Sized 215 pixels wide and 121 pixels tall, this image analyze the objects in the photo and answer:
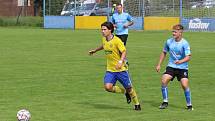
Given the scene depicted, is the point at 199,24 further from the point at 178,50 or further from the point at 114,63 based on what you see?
the point at 114,63

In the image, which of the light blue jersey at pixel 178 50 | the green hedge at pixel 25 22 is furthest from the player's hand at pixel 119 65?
the green hedge at pixel 25 22

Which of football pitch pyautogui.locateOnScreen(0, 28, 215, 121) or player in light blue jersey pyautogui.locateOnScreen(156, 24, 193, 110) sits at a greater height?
player in light blue jersey pyautogui.locateOnScreen(156, 24, 193, 110)

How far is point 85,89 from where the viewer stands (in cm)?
1430

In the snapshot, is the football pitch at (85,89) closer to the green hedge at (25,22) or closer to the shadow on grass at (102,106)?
the shadow on grass at (102,106)

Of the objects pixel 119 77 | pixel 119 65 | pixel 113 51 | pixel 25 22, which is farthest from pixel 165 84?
pixel 25 22

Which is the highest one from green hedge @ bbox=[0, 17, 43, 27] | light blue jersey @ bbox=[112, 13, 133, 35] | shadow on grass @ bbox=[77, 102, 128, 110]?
light blue jersey @ bbox=[112, 13, 133, 35]

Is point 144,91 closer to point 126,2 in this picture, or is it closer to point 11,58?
point 11,58

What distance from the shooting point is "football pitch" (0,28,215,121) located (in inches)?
→ 434

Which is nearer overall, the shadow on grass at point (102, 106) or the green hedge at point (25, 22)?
the shadow on grass at point (102, 106)

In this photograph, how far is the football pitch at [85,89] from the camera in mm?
11014

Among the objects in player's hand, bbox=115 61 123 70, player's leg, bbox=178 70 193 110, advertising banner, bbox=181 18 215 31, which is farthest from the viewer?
advertising banner, bbox=181 18 215 31

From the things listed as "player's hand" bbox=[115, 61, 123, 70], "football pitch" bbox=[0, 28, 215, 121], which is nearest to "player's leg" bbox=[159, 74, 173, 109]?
"football pitch" bbox=[0, 28, 215, 121]

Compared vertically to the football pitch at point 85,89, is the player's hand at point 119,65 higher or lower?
higher

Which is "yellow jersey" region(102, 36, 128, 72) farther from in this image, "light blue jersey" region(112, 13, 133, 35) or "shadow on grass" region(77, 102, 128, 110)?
"light blue jersey" region(112, 13, 133, 35)
